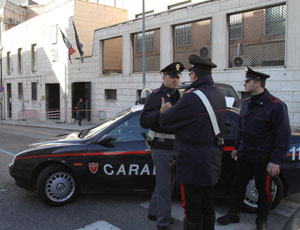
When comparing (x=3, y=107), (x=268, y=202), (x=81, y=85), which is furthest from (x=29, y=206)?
(x=3, y=107)

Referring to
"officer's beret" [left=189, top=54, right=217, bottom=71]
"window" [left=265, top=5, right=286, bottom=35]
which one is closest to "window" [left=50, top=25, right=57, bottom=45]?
"window" [left=265, top=5, right=286, bottom=35]

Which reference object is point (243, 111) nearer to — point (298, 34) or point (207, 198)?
point (207, 198)

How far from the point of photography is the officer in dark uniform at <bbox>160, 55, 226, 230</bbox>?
2.62 metres

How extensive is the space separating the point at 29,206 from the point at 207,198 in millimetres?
2906

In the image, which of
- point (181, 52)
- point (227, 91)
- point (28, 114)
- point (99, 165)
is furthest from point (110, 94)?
point (99, 165)

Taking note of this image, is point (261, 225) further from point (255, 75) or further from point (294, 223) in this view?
point (255, 75)

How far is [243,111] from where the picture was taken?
11.7 feet

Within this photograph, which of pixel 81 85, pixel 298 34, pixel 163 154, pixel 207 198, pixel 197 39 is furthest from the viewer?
pixel 81 85

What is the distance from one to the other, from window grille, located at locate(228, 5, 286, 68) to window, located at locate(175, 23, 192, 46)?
7.91 ft

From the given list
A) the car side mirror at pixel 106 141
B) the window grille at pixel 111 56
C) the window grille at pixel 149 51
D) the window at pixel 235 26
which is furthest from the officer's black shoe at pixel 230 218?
the window grille at pixel 111 56

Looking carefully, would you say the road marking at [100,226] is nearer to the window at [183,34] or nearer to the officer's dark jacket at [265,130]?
the officer's dark jacket at [265,130]

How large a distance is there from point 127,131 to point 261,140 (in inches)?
74.2

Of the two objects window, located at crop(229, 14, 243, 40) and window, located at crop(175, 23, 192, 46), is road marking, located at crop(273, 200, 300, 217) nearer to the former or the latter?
window, located at crop(229, 14, 243, 40)

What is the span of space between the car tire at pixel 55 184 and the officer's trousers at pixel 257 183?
2.31 meters
